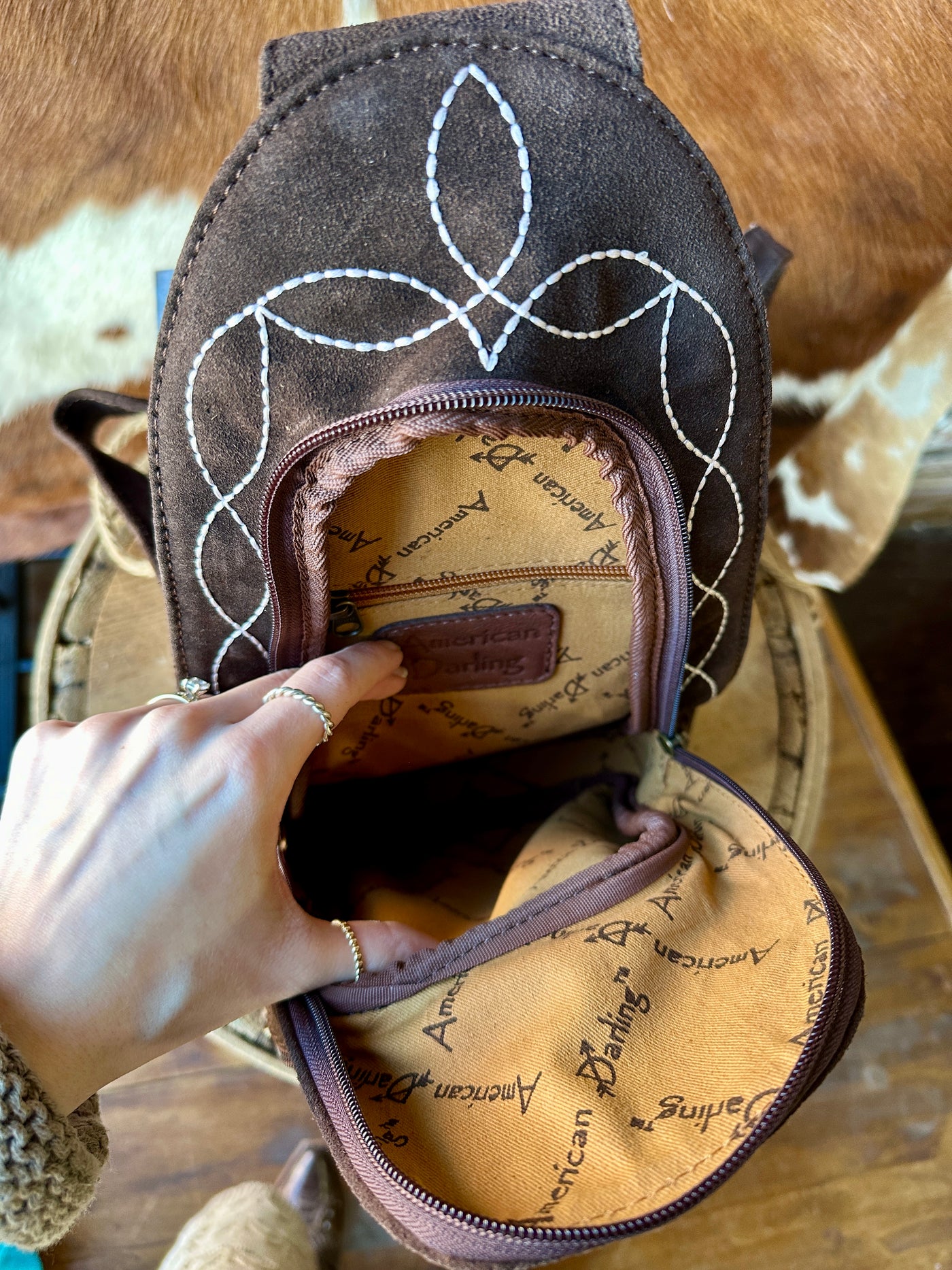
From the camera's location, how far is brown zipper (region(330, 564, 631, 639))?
1.56ft

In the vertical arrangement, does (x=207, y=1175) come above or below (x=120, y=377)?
below

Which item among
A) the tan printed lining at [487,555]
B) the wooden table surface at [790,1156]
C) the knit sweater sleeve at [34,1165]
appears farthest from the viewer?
the wooden table surface at [790,1156]

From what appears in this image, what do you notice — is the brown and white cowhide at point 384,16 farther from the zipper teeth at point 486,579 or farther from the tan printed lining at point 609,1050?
the tan printed lining at point 609,1050

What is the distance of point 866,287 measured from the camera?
25.7 inches

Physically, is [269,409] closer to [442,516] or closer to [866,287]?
[442,516]

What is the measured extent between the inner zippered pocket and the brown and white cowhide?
279 mm

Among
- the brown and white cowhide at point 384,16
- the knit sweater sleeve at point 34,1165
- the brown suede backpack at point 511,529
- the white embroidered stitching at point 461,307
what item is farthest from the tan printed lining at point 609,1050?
the brown and white cowhide at point 384,16

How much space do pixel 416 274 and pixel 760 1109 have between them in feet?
1.30

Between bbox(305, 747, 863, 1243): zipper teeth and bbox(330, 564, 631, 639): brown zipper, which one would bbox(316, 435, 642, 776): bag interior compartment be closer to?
bbox(330, 564, 631, 639): brown zipper

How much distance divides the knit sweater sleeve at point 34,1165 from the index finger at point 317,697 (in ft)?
0.53

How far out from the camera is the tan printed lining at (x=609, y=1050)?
1.28ft

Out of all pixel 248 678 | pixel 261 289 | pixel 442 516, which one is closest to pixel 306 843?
pixel 248 678

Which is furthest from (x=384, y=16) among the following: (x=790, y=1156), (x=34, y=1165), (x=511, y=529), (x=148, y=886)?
(x=790, y=1156)

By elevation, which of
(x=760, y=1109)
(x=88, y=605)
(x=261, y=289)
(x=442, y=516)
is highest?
(x=261, y=289)
